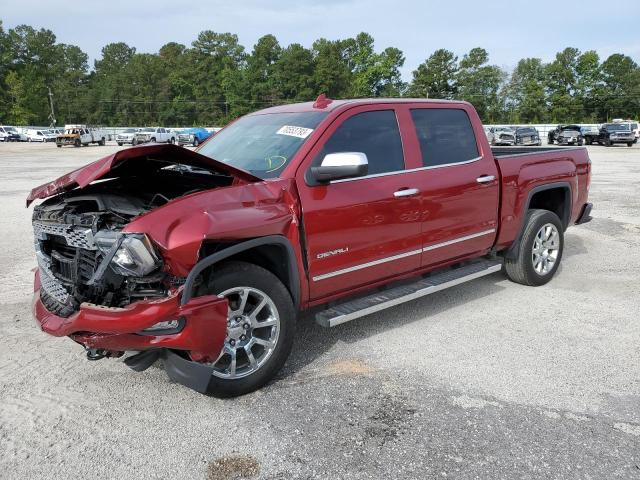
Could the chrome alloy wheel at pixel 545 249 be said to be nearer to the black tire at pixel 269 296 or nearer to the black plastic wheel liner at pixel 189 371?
the black tire at pixel 269 296

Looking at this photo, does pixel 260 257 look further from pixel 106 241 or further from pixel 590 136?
pixel 590 136

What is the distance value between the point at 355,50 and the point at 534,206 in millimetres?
110873

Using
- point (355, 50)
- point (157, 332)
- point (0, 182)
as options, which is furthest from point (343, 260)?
point (355, 50)

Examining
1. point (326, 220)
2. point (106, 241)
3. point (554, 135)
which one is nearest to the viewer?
point (106, 241)

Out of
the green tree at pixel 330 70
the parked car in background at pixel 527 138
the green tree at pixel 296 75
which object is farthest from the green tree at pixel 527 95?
the parked car in background at pixel 527 138

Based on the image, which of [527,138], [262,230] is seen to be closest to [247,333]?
[262,230]

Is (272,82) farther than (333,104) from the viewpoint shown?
Yes

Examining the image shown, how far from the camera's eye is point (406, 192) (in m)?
4.12

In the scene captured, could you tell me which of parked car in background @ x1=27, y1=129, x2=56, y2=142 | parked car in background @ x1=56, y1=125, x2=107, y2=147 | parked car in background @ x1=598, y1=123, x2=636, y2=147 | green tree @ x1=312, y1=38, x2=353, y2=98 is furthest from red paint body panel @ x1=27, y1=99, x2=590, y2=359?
green tree @ x1=312, y1=38, x2=353, y2=98

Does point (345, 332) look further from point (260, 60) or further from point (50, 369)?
point (260, 60)

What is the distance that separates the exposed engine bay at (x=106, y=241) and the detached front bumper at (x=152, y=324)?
0.12 m

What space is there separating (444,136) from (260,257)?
84.3 inches

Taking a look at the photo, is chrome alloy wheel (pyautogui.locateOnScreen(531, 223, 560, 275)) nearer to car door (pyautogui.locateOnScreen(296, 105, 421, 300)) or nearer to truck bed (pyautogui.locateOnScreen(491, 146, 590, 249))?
truck bed (pyautogui.locateOnScreen(491, 146, 590, 249))

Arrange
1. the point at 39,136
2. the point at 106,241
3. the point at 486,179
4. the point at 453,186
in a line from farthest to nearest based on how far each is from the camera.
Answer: the point at 39,136, the point at 486,179, the point at 453,186, the point at 106,241
